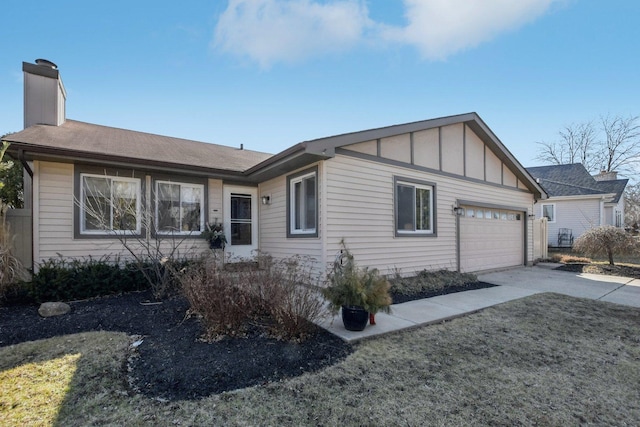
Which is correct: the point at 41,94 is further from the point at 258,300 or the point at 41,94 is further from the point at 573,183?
the point at 573,183

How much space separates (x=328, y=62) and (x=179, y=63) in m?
4.78

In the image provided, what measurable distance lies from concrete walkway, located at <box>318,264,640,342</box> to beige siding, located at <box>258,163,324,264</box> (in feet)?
7.24

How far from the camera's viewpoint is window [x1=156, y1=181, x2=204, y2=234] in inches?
312

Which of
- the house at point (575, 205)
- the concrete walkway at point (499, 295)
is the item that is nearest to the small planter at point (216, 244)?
the concrete walkway at point (499, 295)

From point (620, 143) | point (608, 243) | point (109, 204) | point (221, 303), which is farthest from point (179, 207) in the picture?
point (620, 143)

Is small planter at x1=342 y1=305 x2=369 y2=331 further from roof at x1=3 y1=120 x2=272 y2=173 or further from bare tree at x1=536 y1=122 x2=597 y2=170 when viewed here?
bare tree at x1=536 y1=122 x2=597 y2=170

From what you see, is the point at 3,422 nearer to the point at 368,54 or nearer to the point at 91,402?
the point at 91,402

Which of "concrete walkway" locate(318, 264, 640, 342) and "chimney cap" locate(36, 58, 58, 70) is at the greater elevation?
"chimney cap" locate(36, 58, 58, 70)

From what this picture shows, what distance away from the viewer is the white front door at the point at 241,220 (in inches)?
351

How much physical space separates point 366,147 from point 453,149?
3.60 metres

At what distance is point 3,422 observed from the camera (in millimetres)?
2311

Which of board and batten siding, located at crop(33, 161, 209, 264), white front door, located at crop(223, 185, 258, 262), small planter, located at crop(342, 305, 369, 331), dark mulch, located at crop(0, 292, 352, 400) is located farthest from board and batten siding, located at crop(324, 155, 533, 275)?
board and batten siding, located at crop(33, 161, 209, 264)

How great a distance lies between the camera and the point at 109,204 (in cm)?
732

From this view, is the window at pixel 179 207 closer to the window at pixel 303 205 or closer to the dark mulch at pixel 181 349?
the window at pixel 303 205
